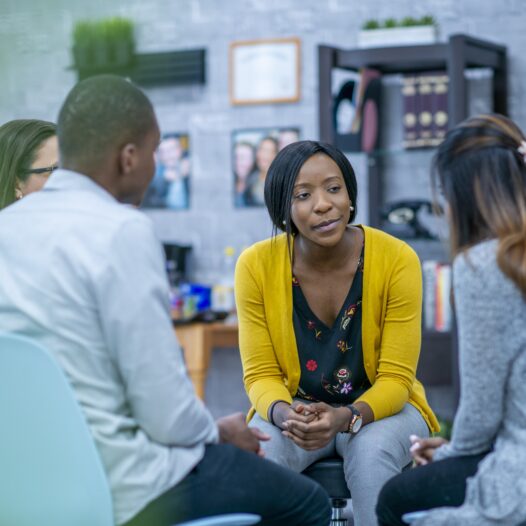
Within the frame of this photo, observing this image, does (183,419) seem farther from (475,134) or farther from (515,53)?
(515,53)

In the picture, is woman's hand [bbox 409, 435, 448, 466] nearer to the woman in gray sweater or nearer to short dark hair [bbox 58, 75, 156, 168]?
the woman in gray sweater

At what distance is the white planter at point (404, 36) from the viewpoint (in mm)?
3945

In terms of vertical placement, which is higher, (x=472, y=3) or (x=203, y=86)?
(x=472, y=3)

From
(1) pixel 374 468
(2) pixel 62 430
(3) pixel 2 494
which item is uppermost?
(2) pixel 62 430

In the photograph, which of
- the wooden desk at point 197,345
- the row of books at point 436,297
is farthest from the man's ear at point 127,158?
the row of books at point 436,297

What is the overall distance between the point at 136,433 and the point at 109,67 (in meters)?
3.35

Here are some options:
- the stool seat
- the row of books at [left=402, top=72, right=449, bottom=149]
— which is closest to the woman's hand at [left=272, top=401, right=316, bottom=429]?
the stool seat

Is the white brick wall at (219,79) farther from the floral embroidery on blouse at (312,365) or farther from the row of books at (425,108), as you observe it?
the floral embroidery on blouse at (312,365)

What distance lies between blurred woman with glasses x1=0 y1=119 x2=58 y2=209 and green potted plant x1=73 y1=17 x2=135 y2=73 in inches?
94.0

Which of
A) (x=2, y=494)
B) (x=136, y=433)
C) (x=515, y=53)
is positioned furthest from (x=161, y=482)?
(x=515, y=53)

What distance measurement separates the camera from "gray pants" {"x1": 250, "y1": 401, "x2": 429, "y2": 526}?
1.87 metres

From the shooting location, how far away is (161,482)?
1.43m

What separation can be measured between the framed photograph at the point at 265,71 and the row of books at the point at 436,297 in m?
1.09

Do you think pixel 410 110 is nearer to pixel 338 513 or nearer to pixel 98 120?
pixel 338 513
